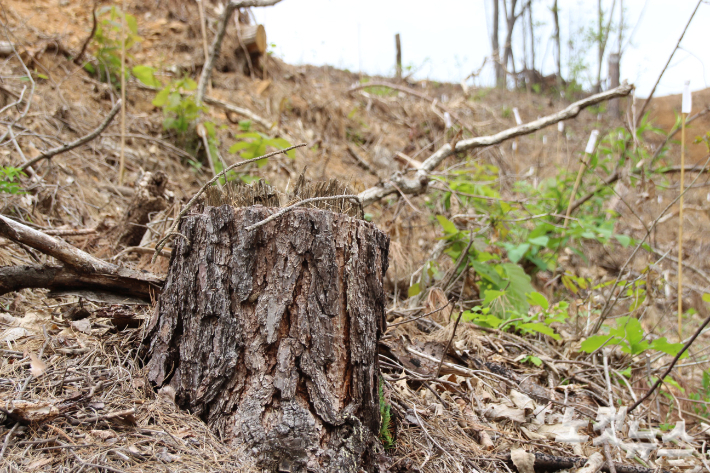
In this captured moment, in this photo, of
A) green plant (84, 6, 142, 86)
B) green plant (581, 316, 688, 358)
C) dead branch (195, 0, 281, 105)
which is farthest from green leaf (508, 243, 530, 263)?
green plant (84, 6, 142, 86)

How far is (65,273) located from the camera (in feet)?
5.44

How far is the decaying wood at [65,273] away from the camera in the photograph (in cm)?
160

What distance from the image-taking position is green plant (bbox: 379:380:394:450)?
157 cm

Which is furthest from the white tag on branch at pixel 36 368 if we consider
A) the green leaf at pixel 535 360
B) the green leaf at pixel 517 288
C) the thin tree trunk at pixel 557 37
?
the thin tree trunk at pixel 557 37

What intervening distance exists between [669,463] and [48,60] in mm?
5969

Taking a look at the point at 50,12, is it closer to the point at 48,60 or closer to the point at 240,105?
the point at 48,60

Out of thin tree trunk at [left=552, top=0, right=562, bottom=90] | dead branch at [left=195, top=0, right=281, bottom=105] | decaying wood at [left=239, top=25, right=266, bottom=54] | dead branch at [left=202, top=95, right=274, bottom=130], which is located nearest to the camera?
dead branch at [left=195, top=0, right=281, bottom=105]

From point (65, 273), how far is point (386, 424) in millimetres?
1406

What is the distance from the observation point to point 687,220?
27.0 feet

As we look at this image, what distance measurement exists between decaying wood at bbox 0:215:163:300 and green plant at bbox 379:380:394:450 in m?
1.04

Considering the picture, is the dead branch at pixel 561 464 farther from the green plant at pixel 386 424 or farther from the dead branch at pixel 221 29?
the dead branch at pixel 221 29

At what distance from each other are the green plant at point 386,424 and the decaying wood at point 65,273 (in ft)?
3.41

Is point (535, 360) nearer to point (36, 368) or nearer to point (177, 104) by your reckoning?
point (36, 368)

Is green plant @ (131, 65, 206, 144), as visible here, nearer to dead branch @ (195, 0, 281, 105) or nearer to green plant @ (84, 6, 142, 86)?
dead branch @ (195, 0, 281, 105)
